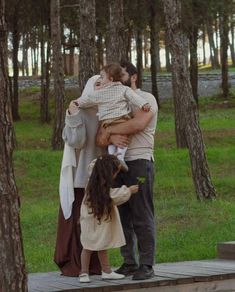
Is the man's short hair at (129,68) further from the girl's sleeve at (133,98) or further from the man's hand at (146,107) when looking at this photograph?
the man's hand at (146,107)

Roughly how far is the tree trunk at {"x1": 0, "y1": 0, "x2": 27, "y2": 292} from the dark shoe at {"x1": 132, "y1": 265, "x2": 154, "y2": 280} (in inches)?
89.7

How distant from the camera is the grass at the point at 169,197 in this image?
1016cm

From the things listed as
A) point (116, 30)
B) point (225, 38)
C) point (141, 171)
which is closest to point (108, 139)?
point (141, 171)

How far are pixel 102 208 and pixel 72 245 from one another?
760 mm

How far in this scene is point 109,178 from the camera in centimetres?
682

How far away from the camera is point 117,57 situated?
18766 mm

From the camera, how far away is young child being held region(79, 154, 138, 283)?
680cm

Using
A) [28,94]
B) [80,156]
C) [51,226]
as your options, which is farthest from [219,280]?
[28,94]

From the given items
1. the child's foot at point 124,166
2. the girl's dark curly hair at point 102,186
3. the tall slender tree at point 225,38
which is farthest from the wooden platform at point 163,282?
the tall slender tree at point 225,38

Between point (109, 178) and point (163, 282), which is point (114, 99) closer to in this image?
point (109, 178)

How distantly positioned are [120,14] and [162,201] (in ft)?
23.3

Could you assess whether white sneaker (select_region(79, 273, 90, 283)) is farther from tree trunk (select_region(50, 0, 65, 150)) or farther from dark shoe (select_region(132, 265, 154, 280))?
tree trunk (select_region(50, 0, 65, 150))

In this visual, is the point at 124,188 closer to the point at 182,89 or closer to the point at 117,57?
the point at 182,89

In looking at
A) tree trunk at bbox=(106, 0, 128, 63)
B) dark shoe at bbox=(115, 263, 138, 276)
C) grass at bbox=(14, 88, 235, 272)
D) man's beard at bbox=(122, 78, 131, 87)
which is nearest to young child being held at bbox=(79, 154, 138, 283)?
dark shoe at bbox=(115, 263, 138, 276)
